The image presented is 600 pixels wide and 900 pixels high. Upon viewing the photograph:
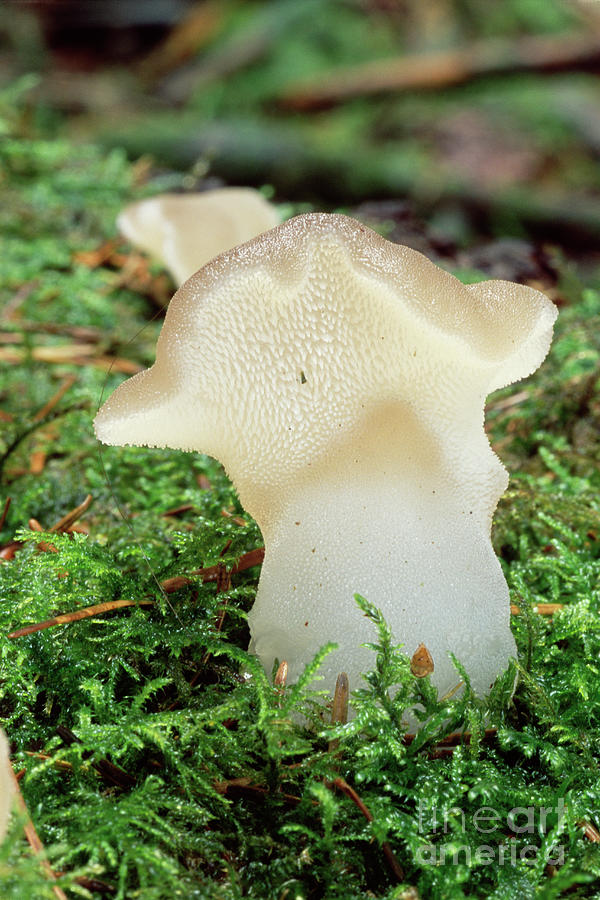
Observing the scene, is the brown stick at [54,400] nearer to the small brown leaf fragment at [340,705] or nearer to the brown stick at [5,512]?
the brown stick at [5,512]

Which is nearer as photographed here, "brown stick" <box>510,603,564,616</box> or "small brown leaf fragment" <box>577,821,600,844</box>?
"small brown leaf fragment" <box>577,821,600,844</box>

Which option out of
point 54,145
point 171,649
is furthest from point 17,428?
point 54,145

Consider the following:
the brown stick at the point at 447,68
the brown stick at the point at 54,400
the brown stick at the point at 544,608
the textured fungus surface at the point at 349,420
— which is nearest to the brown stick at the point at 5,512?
the brown stick at the point at 54,400

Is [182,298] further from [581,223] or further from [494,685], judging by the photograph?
[581,223]

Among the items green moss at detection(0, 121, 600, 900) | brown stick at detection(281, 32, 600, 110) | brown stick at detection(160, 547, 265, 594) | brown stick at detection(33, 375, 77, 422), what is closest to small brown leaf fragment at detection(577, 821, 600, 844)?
green moss at detection(0, 121, 600, 900)

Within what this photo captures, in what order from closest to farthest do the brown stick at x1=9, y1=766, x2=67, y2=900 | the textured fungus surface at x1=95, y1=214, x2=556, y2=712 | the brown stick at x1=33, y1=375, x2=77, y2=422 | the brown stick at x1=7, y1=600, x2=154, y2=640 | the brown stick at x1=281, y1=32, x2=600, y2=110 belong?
the brown stick at x1=9, y1=766, x2=67, y2=900
the textured fungus surface at x1=95, y1=214, x2=556, y2=712
the brown stick at x1=7, y1=600, x2=154, y2=640
the brown stick at x1=33, y1=375, x2=77, y2=422
the brown stick at x1=281, y1=32, x2=600, y2=110

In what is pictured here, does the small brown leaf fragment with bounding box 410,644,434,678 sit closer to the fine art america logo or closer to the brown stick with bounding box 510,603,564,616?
the fine art america logo
